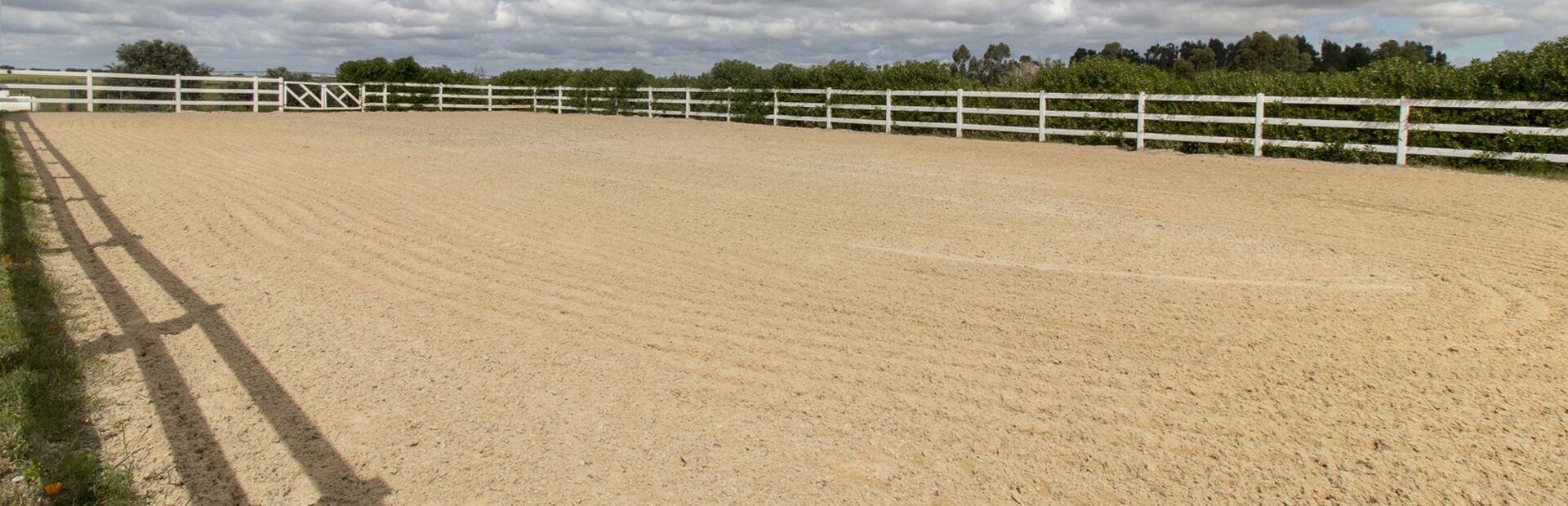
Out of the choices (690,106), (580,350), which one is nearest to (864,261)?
(580,350)

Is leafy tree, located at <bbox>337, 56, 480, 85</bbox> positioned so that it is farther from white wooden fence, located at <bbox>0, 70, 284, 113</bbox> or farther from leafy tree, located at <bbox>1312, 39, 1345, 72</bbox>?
leafy tree, located at <bbox>1312, 39, 1345, 72</bbox>

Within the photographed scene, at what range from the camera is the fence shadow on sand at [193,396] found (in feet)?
11.4

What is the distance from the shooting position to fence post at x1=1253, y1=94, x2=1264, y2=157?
1670cm

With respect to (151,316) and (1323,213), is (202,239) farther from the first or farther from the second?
(1323,213)

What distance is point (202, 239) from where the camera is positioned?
796 centimetres

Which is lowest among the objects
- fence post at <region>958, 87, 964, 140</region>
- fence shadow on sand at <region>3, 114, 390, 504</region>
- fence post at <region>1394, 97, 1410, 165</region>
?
fence shadow on sand at <region>3, 114, 390, 504</region>

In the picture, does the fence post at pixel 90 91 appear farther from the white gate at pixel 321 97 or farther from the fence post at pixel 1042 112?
the fence post at pixel 1042 112

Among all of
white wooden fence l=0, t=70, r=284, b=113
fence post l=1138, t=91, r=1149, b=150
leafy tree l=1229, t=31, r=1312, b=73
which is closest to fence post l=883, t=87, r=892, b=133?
fence post l=1138, t=91, r=1149, b=150

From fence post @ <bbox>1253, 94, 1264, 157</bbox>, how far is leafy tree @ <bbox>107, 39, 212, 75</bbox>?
175 feet

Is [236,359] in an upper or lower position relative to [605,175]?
lower

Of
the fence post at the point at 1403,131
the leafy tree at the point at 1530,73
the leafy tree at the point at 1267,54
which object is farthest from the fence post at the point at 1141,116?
the leafy tree at the point at 1267,54

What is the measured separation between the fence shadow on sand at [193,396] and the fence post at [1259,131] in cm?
1624

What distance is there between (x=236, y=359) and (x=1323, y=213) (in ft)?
32.5

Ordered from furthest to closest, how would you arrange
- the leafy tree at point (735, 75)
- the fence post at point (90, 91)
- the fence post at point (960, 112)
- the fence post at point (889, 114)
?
the leafy tree at point (735, 75) < the fence post at point (90, 91) < the fence post at point (889, 114) < the fence post at point (960, 112)
